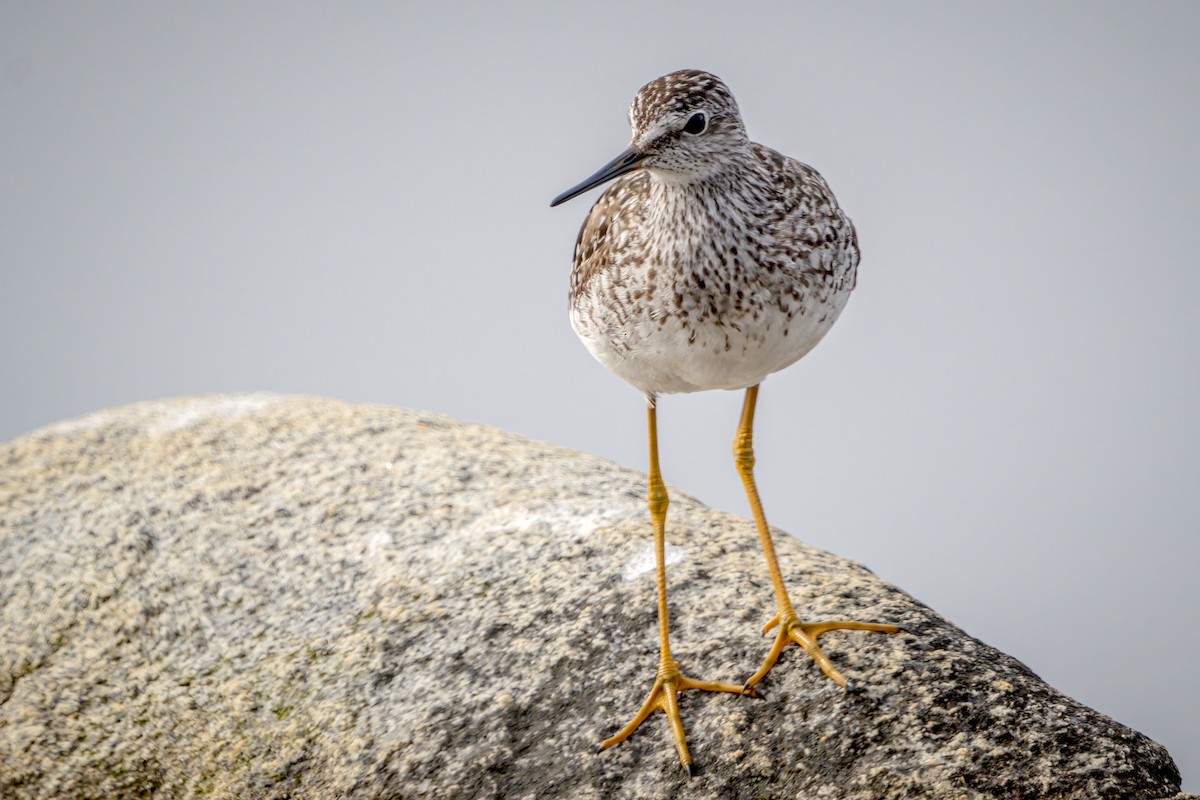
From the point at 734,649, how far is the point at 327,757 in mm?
1637

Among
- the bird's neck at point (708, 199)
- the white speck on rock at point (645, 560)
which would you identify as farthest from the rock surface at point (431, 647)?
the bird's neck at point (708, 199)

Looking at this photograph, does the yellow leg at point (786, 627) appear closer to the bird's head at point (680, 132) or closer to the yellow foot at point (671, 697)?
the yellow foot at point (671, 697)

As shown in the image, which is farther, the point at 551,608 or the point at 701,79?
the point at 551,608

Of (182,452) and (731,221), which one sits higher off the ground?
(731,221)

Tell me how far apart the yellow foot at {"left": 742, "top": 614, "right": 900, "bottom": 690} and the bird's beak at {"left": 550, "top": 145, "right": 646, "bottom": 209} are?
5.98 feet

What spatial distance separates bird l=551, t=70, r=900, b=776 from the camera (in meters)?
3.81

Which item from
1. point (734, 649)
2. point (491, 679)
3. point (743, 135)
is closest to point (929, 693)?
point (734, 649)

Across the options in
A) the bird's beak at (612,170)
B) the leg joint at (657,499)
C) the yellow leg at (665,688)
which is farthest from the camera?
the leg joint at (657,499)

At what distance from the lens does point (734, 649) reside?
4.45m

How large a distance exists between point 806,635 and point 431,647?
152cm

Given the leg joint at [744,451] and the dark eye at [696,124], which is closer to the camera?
the dark eye at [696,124]

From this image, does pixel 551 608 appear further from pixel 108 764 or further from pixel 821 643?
pixel 108 764

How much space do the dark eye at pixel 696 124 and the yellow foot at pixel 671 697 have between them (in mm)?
1969

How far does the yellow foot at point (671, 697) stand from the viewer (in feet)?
13.5
